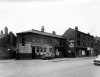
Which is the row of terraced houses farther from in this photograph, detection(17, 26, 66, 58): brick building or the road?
the road

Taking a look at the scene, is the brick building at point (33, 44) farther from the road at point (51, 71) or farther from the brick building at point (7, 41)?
the road at point (51, 71)

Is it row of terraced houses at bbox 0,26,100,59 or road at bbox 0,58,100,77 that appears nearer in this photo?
road at bbox 0,58,100,77

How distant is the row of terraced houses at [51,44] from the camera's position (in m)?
38.3

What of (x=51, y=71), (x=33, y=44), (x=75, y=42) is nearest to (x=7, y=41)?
(x=33, y=44)

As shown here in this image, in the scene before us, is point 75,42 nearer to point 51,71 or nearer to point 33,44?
point 33,44

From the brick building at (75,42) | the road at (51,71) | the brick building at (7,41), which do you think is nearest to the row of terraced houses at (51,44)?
the brick building at (75,42)

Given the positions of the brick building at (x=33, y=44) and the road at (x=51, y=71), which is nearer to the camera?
the road at (x=51, y=71)

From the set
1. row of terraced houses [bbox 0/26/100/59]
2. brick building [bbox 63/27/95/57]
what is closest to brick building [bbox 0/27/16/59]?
row of terraced houses [bbox 0/26/100/59]

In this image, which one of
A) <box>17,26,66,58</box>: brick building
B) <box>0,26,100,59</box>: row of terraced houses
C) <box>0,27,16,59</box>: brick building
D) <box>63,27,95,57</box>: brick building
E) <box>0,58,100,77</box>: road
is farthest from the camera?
<box>63,27,95,57</box>: brick building

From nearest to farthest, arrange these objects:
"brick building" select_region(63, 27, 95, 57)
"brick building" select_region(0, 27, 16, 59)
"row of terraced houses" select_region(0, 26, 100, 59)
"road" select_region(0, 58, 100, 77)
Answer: "road" select_region(0, 58, 100, 77)
"row of terraced houses" select_region(0, 26, 100, 59)
"brick building" select_region(0, 27, 16, 59)
"brick building" select_region(63, 27, 95, 57)

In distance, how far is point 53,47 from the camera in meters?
46.2

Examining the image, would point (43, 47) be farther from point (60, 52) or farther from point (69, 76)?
point (69, 76)

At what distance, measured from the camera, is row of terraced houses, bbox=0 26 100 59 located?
126 feet

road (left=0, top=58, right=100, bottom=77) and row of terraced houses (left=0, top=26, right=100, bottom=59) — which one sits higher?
row of terraced houses (left=0, top=26, right=100, bottom=59)
